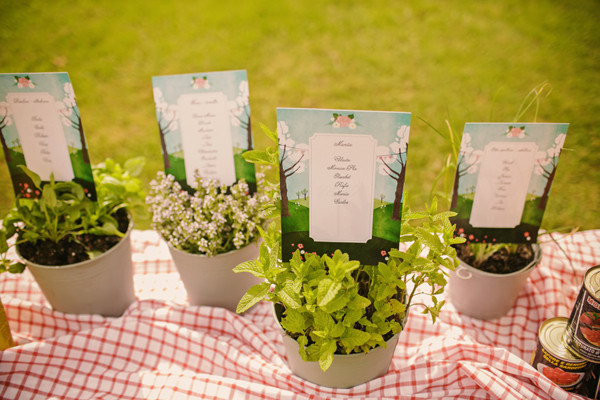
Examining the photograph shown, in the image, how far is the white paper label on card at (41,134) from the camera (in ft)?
4.57

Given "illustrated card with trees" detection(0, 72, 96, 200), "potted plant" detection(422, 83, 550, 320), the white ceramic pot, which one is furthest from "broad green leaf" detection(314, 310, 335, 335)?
"illustrated card with trees" detection(0, 72, 96, 200)

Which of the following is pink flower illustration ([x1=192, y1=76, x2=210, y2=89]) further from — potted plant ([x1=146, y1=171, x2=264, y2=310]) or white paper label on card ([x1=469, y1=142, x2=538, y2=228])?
white paper label on card ([x1=469, y1=142, x2=538, y2=228])

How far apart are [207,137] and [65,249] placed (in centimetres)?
59

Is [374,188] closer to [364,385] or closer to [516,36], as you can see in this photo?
[364,385]

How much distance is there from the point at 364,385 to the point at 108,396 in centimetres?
71

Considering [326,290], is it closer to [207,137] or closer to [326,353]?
[326,353]

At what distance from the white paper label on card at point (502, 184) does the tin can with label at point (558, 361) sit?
0.34 m

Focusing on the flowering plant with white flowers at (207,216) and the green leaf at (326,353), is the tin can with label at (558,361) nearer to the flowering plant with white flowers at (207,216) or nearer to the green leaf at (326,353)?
the green leaf at (326,353)

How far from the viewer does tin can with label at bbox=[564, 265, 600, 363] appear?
1.07m

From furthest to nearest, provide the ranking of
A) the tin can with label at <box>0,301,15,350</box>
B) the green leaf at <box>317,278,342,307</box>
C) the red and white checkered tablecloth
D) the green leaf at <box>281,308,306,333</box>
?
the tin can with label at <box>0,301,15,350</box> → the red and white checkered tablecloth → the green leaf at <box>281,308,306,333</box> → the green leaf at <box>317,278,342,307</box>

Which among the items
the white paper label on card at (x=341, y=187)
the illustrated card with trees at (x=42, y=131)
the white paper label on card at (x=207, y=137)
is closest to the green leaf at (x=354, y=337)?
the white paper label on card at (x=341, y=187)

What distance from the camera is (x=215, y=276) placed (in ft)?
4.83

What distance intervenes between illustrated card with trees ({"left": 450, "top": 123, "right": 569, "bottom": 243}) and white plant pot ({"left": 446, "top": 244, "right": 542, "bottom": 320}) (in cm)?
10

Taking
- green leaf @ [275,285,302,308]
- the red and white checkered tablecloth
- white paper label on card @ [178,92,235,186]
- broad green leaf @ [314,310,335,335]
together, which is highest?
white paper label on card @ [178,92,235,186]
